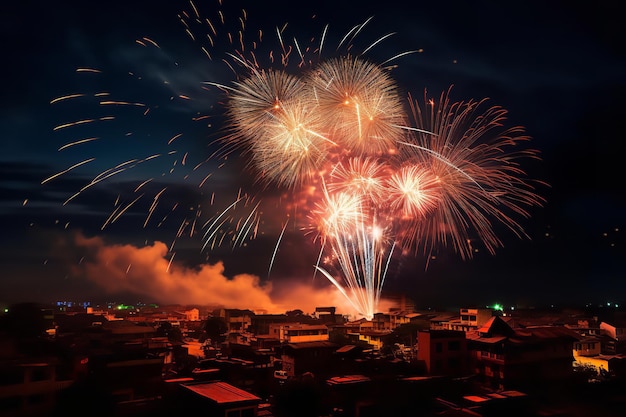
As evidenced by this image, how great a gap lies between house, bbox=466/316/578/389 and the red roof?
269 inches

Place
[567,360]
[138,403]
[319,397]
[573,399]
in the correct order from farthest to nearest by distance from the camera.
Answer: [567,360], [573,399], [319,397], [138,403]

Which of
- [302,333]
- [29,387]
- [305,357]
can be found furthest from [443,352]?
[29,387]

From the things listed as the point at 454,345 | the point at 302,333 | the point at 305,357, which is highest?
the point at 454,345

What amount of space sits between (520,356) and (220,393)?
25.7 feet

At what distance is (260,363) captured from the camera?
12828mm

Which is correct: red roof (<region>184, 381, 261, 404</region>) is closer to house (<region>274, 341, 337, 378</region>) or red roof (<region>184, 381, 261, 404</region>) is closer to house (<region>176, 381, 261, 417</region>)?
house (<region>176, 381, 261, 417</region>)

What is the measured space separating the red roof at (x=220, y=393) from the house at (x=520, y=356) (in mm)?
6829

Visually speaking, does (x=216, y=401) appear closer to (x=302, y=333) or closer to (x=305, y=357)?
(x=305, y=357)

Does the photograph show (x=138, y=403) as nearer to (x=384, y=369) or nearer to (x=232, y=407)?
(x=232, y=407)

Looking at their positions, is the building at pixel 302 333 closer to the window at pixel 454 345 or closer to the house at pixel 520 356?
the window at pixel 454 345

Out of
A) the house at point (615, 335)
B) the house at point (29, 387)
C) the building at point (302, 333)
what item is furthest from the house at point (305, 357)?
the house at point (615, 335)

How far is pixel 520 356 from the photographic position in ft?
41.0

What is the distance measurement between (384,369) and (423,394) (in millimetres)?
2307

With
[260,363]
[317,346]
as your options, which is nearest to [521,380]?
[317,346]
